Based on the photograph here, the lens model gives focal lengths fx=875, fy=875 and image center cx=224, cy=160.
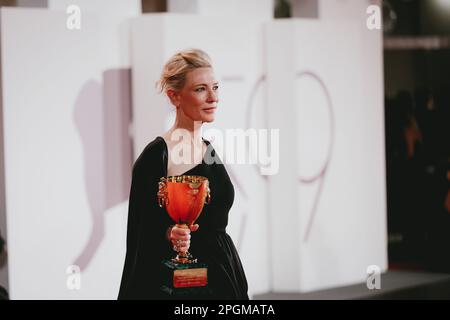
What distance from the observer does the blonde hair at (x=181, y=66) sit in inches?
147

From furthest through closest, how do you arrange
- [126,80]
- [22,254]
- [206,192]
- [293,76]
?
[293,76] < [126,80] < [22,254] < [206,192]

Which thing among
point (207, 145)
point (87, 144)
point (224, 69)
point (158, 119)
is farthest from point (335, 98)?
point (207, 145)

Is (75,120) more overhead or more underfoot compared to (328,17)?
more underfoot

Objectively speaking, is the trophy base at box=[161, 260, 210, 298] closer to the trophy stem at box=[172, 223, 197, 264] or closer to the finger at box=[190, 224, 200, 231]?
the trophy stem at box=[172, 223, 197, 264]

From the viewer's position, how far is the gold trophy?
11.9 feet

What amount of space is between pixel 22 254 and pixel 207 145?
1.52m

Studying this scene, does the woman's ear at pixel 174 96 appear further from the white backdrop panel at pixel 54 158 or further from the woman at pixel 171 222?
the white backdrop panel at pixel 54 158

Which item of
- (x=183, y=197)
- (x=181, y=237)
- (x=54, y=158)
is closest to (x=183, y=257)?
(x=181, y=237)

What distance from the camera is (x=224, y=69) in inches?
201

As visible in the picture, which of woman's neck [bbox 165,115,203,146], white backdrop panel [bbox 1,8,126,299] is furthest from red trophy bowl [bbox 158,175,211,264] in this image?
white backdrop panel [bbox 1,8,126,299]

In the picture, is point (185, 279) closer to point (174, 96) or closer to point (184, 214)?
point (184, 214)

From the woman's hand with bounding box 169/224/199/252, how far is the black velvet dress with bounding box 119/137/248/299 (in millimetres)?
28

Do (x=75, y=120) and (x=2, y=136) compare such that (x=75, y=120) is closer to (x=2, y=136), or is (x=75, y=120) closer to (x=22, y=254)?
(x=2, y=136)
